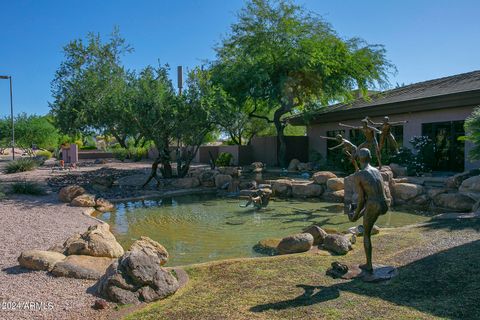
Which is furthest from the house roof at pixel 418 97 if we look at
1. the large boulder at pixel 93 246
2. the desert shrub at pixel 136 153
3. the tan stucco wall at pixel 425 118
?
the desert shrub at pixel 136 153

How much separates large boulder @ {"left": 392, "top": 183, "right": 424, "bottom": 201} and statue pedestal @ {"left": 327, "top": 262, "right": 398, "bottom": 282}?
732 centimetres

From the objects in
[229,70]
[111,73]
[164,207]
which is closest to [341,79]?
[229,70]

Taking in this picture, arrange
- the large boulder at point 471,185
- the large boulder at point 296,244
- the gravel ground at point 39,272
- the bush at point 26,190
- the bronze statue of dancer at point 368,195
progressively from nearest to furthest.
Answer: the gravel ground at point 39,272, the bronze statue of dancer at point 368,195, the large boulder at point 296,244, the large boulder at point 471,185, the bush at point 26,190

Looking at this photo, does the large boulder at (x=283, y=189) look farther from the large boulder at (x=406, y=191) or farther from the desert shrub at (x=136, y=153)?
the desert shrub at (x=136, y=153)

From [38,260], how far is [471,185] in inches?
415

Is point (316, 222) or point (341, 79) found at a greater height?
point (341, 79)

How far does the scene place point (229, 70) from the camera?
810 inches

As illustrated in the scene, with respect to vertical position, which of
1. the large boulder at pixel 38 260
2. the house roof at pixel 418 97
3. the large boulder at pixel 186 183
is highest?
the house roof at pixel 418 97

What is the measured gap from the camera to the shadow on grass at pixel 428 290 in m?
4.18

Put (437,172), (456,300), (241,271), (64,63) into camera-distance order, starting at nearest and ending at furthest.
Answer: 1. (456,300)
2. (241,271)
3. (437,172)
4. (64,63)

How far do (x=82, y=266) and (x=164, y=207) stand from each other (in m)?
7.21

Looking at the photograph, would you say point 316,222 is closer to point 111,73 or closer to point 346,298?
point 346,298

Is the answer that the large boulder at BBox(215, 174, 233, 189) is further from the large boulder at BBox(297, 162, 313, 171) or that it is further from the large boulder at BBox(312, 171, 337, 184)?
the large boulder at BBox(297, 162, 313, 171)

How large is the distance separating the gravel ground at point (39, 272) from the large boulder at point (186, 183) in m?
5.40
